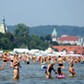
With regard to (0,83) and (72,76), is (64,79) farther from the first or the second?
(0,83)

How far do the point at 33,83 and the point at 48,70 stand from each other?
418cm

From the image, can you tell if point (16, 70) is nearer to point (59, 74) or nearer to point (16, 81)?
point (16, 81)

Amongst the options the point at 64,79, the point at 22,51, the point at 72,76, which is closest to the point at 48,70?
the point at 64,79

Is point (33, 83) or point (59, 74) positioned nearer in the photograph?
point (33, 83)

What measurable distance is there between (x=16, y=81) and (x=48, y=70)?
419cm

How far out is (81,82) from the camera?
47062mm

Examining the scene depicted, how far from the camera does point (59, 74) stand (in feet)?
169

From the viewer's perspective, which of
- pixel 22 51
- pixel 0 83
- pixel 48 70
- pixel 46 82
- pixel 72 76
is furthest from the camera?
pixel 22 51

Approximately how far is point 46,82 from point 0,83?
14.4ft

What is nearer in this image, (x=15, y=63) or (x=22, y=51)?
(x=15, y=63)

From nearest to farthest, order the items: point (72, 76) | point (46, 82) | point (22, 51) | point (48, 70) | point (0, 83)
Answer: point (0, 83), point (46, 82), point (48, 70), point (72, 76), point (22, 51)

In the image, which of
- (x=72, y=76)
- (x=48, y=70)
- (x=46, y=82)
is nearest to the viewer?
(x=46, y=82)

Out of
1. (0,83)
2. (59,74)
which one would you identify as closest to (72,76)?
(59,74)

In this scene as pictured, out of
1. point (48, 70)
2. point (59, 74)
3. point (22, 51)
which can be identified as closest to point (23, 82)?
point (48, 70)
